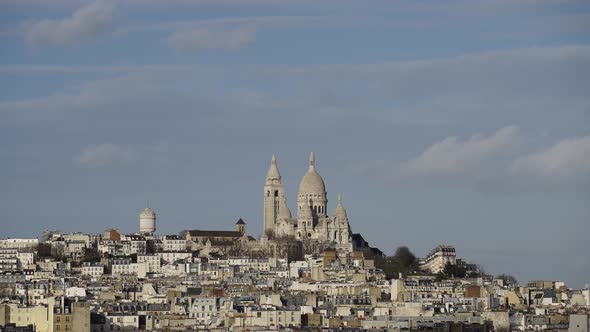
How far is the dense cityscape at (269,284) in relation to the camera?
278ft

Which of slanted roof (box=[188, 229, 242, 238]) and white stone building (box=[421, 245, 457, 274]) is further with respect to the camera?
slanted roof (box=[188, 229, 242, 238])

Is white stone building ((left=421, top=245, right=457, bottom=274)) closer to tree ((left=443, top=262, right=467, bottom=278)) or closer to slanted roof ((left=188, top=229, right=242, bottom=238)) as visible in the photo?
tree ((left=443, top=262, right=467, bottom=278))

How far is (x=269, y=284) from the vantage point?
12200cm

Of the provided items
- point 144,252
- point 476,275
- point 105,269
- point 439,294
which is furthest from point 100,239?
point 439,294

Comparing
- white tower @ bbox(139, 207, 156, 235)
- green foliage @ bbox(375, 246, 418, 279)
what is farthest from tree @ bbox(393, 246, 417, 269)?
white tower @ bbox(139, 207, 156, 235)

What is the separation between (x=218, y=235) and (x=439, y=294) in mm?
53673

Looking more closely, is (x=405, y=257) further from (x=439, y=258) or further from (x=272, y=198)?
(x=272, y=198)

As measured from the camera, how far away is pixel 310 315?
87.5 m

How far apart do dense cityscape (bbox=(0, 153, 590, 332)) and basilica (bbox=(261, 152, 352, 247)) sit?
10cm

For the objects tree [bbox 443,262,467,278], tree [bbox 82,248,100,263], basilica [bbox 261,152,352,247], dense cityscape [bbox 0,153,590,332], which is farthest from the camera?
basilica [bbox 261,152,352,247]

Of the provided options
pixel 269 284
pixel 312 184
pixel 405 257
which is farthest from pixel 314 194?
pixel 269 284

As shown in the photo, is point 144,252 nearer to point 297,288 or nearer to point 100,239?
point 100,239

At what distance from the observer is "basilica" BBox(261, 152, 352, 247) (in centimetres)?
16088

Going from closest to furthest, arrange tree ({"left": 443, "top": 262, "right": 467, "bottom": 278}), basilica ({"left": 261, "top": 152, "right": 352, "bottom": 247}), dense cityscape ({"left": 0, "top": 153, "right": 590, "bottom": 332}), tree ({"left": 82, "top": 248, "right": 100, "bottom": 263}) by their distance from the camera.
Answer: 1. dense cityscape ({"left": 0, "top": 153, "right": 590, "bottom": 332})
2. tree ({"left": 443, "top": 262, "right": 467, "bottom": 278})
3. tree ({"left": 82, "top": 248, "right": 100, "bottom": 263})
4. basilica ({"left": 261, "top": 152, "right": 352, "bottom": 247})
